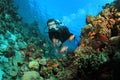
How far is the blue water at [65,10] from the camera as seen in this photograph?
38.7 m

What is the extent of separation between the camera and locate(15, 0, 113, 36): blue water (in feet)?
127

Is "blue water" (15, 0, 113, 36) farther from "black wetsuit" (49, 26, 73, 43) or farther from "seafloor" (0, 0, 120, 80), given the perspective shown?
"black wetsuit" (49, 26, 73, 43)

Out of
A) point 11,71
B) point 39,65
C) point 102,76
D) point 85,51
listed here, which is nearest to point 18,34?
point 11,71

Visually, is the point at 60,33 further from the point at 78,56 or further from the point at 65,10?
the point at 65,10

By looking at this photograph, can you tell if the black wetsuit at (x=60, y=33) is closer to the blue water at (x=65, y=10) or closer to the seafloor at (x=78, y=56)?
the seafloor at (x=78, y=56)

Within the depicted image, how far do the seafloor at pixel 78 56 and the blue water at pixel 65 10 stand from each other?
20156 millimetres

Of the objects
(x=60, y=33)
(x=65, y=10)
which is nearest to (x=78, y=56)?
(x=60, y=33)

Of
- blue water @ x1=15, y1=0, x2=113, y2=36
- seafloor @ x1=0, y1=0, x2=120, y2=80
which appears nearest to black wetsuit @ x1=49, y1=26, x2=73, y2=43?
seafloor @ x1=0, y1=0, x2=120, y2=80

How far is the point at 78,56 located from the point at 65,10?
2588 inches

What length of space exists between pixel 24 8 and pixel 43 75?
28.2 metres

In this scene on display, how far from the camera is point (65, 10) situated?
7225 centimetres

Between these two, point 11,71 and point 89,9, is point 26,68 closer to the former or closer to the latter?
point 11,71

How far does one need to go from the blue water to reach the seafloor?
2016 centimetres

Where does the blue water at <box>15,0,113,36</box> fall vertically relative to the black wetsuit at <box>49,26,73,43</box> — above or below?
above
